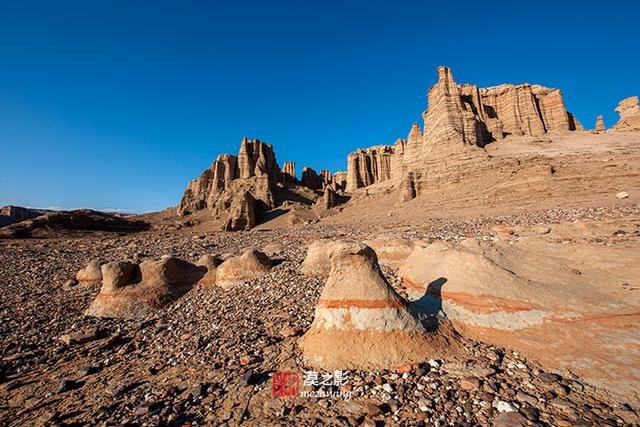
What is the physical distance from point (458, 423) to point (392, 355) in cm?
145

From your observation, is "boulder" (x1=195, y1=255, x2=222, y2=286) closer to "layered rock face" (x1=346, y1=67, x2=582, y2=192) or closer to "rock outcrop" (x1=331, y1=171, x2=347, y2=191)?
"layered rock face" (x1=346, y1=67, x2=582, y2=192)

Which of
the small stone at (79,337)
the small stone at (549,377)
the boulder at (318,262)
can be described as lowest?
the small stone at (79,337)

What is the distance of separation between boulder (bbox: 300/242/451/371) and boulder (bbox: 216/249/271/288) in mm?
5232

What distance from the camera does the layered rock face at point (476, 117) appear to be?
45.0m

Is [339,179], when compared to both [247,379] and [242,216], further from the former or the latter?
[247,379]

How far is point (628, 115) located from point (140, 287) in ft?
227

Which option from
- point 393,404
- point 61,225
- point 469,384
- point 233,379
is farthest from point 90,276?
point 61,225

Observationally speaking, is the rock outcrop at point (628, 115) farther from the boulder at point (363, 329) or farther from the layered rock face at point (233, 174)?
the layered rock face at point (233, 174)

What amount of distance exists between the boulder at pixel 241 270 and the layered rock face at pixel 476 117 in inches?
1365

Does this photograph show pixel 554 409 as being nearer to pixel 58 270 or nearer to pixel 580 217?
pixel 580 217

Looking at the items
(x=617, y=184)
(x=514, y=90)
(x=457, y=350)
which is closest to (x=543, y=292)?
(x=457, y=350)

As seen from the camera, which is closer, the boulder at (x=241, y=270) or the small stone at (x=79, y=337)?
the small stone at (x=79, y=337)

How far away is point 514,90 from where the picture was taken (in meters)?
54.8

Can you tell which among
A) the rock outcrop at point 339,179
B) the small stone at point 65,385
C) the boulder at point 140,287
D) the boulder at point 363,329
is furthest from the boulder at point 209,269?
the rock outcrop at point 339,179
